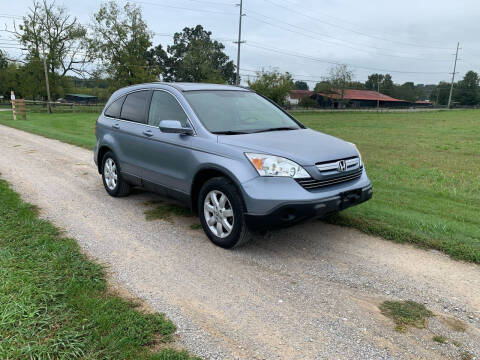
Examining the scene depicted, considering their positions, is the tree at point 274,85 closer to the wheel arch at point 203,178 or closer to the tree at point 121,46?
the tree at point 121,46

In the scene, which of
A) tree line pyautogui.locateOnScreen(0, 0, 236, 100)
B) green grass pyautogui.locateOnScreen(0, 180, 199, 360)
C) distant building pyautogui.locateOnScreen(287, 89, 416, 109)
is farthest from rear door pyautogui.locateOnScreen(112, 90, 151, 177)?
distant building pyautogui.locateOnScreen(287, 89, 416, 109)

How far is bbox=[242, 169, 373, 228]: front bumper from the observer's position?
3.87m

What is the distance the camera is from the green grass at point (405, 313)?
2.99 metres

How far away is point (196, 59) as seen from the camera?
7406 centimetres

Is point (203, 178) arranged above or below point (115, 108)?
below

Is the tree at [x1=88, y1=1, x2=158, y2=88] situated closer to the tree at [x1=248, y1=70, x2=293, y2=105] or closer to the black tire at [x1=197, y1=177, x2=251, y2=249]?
the tree at [x1=248, y1=70, x2=293, y2=105]

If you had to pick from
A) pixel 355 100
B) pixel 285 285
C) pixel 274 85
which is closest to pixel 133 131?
pixel 285 285

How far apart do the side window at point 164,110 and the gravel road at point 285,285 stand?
141 centimetres

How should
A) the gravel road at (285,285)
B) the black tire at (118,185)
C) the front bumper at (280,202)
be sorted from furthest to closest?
the black tire at (118,185)
the front bumper at (280,202)
the gravel road at (285,285)

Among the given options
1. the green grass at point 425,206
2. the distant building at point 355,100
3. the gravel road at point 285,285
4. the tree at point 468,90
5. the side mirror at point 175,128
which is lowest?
the gravel road at point 285,285

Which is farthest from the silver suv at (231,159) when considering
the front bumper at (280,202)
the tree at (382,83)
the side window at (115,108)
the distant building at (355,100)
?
the tree at (382,83)

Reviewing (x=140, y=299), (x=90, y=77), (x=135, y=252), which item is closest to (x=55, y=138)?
(x=135, y=252)

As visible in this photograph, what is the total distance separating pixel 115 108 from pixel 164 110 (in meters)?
1.58

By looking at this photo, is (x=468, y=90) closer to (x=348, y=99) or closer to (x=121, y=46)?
(x=348, y=99)
